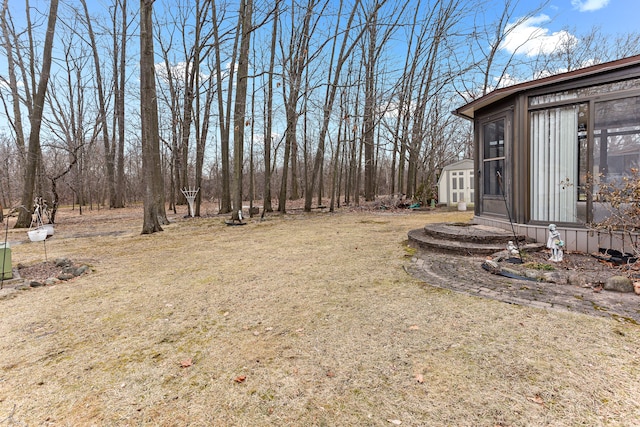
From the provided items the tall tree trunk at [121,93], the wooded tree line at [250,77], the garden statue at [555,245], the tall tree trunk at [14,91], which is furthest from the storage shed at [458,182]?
the tall tree trunk at [14,91]

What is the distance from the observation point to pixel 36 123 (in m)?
9.30

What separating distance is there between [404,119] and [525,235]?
11347mm

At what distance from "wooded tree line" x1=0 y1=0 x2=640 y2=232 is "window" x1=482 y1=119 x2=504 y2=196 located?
379cm

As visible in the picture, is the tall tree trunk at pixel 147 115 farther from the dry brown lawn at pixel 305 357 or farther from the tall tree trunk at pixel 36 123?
the dry brown lawn at pixel 305 357

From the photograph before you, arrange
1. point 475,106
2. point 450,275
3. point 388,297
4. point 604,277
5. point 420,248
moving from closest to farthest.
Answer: point 388,297
point 604,277
point 450,275
point 420,248
point 475,106

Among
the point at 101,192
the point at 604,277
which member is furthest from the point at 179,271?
the point at 101,192

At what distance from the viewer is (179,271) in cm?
421

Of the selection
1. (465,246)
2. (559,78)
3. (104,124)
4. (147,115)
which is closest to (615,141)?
(559,78)

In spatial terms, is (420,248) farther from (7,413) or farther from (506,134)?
(7,413)

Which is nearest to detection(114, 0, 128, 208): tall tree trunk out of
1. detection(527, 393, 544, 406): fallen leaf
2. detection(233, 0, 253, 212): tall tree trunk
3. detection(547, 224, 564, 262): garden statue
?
detection(233, 0, 253, 212): tall tree trunk

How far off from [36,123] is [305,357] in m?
11.8

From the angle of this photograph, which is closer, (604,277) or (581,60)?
(604,277)

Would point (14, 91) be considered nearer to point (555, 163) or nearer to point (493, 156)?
point (493, 156)

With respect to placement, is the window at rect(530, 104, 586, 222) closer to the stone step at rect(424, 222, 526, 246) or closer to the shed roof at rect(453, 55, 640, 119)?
the shed roof at rect(453, 55, 640, 119)
